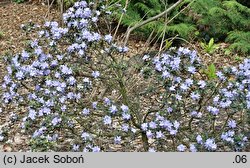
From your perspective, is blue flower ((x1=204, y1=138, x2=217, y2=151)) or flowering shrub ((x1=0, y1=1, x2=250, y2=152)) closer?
blue flower ((x1=204, y1=138, x2=217, y2=151))

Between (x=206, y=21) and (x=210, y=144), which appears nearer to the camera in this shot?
(x=210, y=144)

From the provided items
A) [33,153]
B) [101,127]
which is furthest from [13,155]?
[101,127]

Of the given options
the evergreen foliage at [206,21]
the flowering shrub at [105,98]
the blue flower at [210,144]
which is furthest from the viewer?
the evergreen foliage at [206,21]

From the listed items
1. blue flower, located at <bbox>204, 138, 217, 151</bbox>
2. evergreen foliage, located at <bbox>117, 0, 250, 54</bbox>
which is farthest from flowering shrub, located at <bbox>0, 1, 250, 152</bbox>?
evergreen foliage, located at <bbox>117, 0, 250, 54</bbox>

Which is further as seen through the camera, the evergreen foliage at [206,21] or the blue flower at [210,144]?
the evergreen foliage at [206,21]

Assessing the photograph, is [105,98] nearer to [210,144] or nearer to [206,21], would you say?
[210,144]

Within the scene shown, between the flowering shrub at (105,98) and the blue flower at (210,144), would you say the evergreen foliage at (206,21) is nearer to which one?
the flowering shrub at (105,98)

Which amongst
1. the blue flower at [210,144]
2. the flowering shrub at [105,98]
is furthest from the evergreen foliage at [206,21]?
the blue flower at [210,144]

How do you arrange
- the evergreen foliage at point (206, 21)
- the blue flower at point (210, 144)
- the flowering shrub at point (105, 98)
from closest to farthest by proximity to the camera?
the blue flower at point (210, 144), the flowering shrub at point (105, 98), the evergreen foliage at point (206, 21)

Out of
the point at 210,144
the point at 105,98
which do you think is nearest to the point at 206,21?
the point at 105,98

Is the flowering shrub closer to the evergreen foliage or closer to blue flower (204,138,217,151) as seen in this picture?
blue flower (204,138,217,151)

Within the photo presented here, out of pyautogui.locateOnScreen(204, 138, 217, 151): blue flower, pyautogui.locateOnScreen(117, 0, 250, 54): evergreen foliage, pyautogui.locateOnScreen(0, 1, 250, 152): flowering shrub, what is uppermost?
pyautogui.locateOnScreen(0, 1, 250, 152): flowering shrub

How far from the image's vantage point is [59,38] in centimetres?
345

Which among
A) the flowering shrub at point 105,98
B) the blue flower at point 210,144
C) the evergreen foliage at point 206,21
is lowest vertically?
the evergreen foliage at point 206,21
